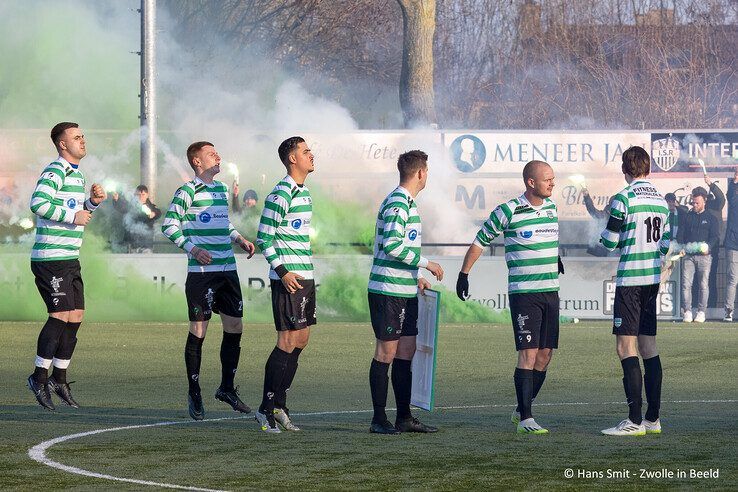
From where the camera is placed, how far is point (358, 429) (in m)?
10.2

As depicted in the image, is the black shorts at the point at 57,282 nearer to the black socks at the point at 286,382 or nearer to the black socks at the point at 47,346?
the black socks at the point at 47,346

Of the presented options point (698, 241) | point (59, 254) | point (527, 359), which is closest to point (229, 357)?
point (59, 254)

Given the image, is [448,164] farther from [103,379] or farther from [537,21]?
[537,21]

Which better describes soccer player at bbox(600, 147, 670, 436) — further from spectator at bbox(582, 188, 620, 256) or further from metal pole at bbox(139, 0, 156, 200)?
metal pole at bbox(139, 0, 156, 200)

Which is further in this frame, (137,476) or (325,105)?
(325,105)

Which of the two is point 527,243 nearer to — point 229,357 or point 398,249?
point 398,249

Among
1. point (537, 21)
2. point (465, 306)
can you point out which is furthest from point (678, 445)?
point (537, 21)

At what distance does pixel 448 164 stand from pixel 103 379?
1330cm

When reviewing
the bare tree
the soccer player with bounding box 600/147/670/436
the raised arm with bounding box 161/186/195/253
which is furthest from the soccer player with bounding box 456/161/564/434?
the bare tree

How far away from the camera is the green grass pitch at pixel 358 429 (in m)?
8.14

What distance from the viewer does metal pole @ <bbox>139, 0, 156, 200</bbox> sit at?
24953 millimetres

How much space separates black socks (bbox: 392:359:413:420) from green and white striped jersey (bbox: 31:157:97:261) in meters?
2.85

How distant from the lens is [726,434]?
9766 millimetres

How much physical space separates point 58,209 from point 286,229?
2136mm
